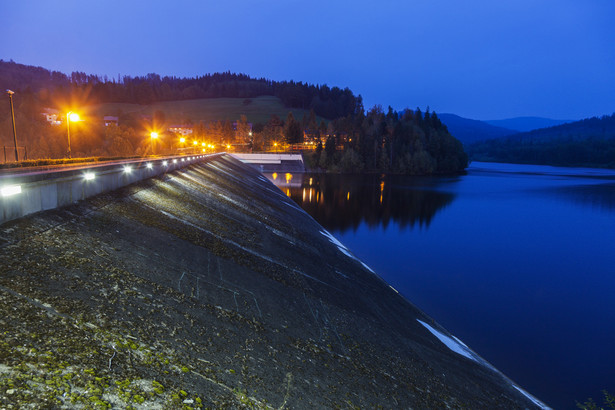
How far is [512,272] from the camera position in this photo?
2366 centimetres

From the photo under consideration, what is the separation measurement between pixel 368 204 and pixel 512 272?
2737 centimetres

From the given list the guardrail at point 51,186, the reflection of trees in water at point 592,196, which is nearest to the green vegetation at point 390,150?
the reflection of trees in water at point 592,196

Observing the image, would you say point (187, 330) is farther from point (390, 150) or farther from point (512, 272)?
point (390, 150)

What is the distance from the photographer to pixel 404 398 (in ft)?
20.9

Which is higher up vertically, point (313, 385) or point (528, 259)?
point (313, 385)

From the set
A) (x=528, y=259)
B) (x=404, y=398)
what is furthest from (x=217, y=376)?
(x=528, y=259)

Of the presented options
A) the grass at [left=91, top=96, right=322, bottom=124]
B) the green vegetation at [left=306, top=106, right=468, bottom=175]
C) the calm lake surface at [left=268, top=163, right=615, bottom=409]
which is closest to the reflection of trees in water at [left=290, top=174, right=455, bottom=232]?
the calm lake surface at [left=268, top=163, right=615, bottom=409]

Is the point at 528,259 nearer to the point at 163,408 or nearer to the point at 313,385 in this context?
the point at 313,385

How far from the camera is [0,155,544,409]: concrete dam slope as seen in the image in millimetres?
3807

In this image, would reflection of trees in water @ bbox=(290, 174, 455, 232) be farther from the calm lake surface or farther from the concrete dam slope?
the concrete dam slope

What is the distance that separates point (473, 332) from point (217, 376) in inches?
576

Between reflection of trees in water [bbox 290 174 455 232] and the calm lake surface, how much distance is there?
0.19 metres

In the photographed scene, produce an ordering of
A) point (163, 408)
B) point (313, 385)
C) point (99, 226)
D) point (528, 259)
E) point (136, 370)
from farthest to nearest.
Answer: point (528, 259) → point (99, 226) → point (313, 385) → point (136, 370) → point (163, 408)

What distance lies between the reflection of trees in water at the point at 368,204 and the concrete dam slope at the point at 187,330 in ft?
86.0
